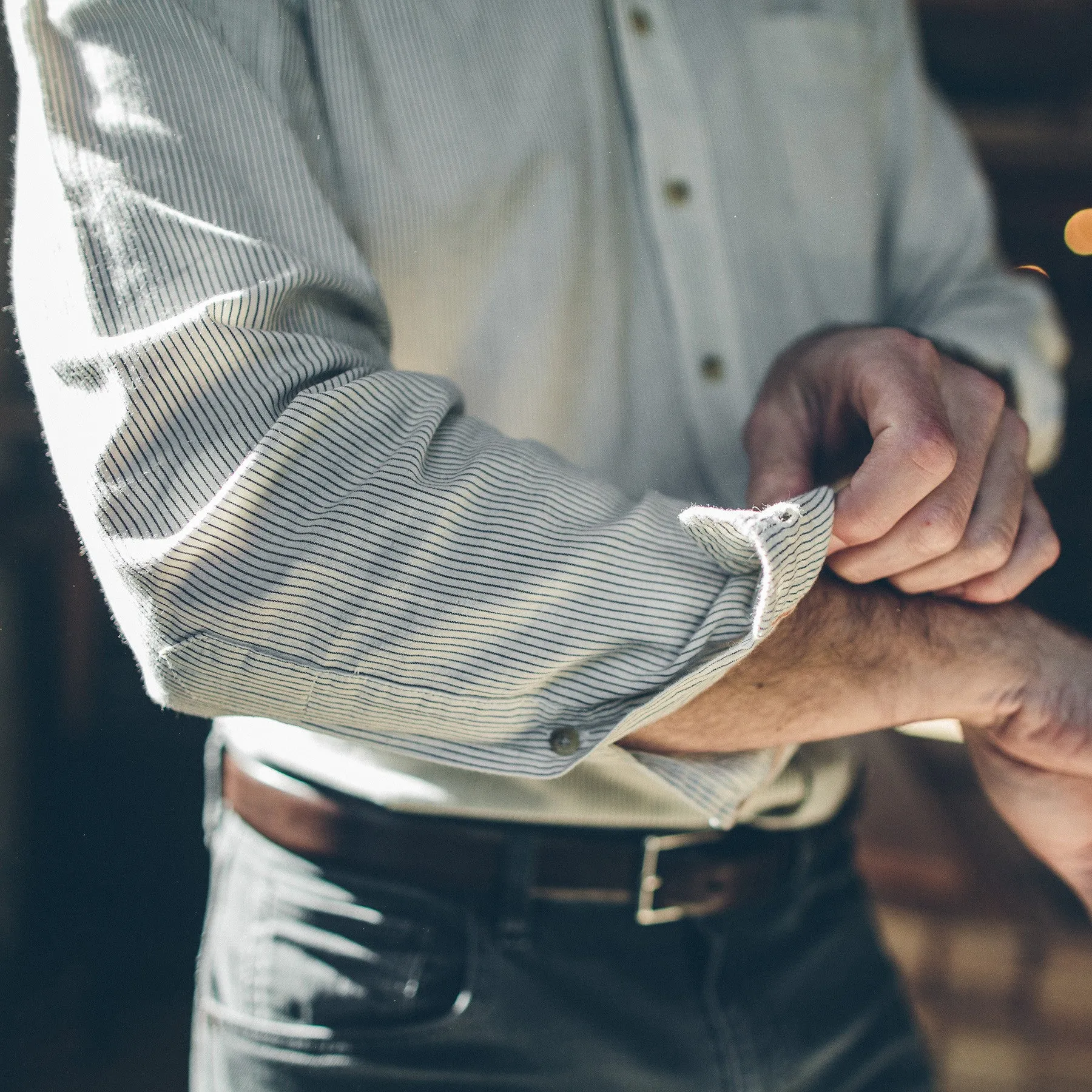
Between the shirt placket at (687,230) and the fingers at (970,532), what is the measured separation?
0.75 ft

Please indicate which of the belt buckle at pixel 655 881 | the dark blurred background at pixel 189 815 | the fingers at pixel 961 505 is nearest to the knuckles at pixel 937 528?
the fingers at pixel 961 505

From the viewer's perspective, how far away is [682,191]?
0.82 meters

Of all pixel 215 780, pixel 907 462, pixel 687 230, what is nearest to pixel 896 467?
pixel 907 462

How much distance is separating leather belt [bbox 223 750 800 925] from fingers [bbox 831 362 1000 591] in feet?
1.03

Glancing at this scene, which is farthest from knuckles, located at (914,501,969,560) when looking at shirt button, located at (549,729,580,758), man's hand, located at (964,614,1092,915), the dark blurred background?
the dark blurred background

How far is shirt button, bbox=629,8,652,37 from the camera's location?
2.69 feet

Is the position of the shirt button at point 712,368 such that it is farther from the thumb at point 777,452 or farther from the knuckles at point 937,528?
the knuckles at point 937,528

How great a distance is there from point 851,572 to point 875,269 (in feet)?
1.61

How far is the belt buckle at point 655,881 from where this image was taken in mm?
788

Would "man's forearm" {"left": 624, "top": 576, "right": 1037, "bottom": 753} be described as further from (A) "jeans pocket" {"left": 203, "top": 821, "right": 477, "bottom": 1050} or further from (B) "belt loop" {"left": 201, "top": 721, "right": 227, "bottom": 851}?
(B) "belt loop" {"left": 201, "top": 721, "right": 227, "bottom": 851}

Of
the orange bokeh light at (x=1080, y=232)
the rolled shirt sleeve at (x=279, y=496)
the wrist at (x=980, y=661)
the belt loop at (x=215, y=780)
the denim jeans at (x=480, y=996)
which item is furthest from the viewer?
the orange bokeh light at (x=1080, y=232)

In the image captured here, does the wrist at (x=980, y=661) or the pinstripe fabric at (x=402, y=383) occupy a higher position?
the pinstripe fabric at (x=402, y=383)

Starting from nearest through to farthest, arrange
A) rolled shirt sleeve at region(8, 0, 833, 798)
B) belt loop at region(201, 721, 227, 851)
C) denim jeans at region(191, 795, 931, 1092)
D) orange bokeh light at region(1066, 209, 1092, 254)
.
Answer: rolled shirt sleeve at region(8, 0, 833, 798) → denim jeans at region(191, 795, 931, 1092) → belt loop at region(201, 721, 227, 851) → orange bokeh light at region(1066, 209, 1092, 254)

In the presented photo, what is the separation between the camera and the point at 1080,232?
7.43 feet
